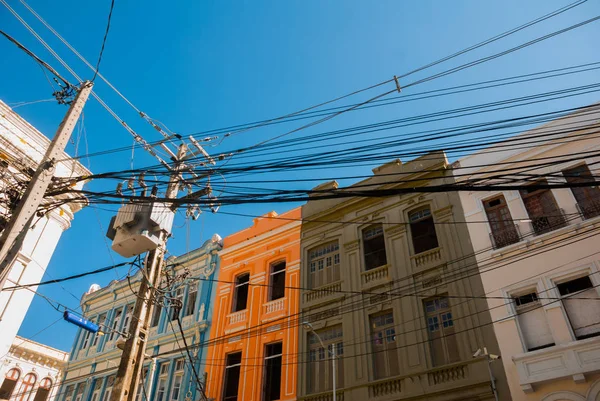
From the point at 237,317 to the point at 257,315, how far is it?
1133mm

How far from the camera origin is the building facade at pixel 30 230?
13.0 metres

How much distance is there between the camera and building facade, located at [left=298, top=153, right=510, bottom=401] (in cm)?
1412

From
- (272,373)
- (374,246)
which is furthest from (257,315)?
(374,246)

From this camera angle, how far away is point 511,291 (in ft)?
46.2

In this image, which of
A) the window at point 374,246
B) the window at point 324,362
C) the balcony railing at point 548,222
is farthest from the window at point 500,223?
the window at point 324,362

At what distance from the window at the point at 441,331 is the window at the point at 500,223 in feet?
8.53

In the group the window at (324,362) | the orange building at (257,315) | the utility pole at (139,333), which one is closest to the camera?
the utility pole at (139,333)

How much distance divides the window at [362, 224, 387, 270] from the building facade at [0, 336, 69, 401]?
18053 millimetres

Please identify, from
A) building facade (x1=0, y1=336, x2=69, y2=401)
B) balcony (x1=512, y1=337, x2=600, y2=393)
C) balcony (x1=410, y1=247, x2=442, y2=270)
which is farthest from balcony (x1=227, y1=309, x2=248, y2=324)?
building facade (x1=0, y1=336, x2=69, y2=401)

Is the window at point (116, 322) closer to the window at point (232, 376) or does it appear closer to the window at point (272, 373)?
the window at point (232, 376)

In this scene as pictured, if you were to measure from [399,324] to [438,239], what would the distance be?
329 cm

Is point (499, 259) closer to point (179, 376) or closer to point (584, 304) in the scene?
point (584, 304)

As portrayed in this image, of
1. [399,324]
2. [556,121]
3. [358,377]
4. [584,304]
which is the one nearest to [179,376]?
[358,377]

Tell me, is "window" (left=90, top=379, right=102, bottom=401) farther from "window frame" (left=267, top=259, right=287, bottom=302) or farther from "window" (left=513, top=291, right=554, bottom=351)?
"window" (left=513, top=291, right=554, bottom=351)
